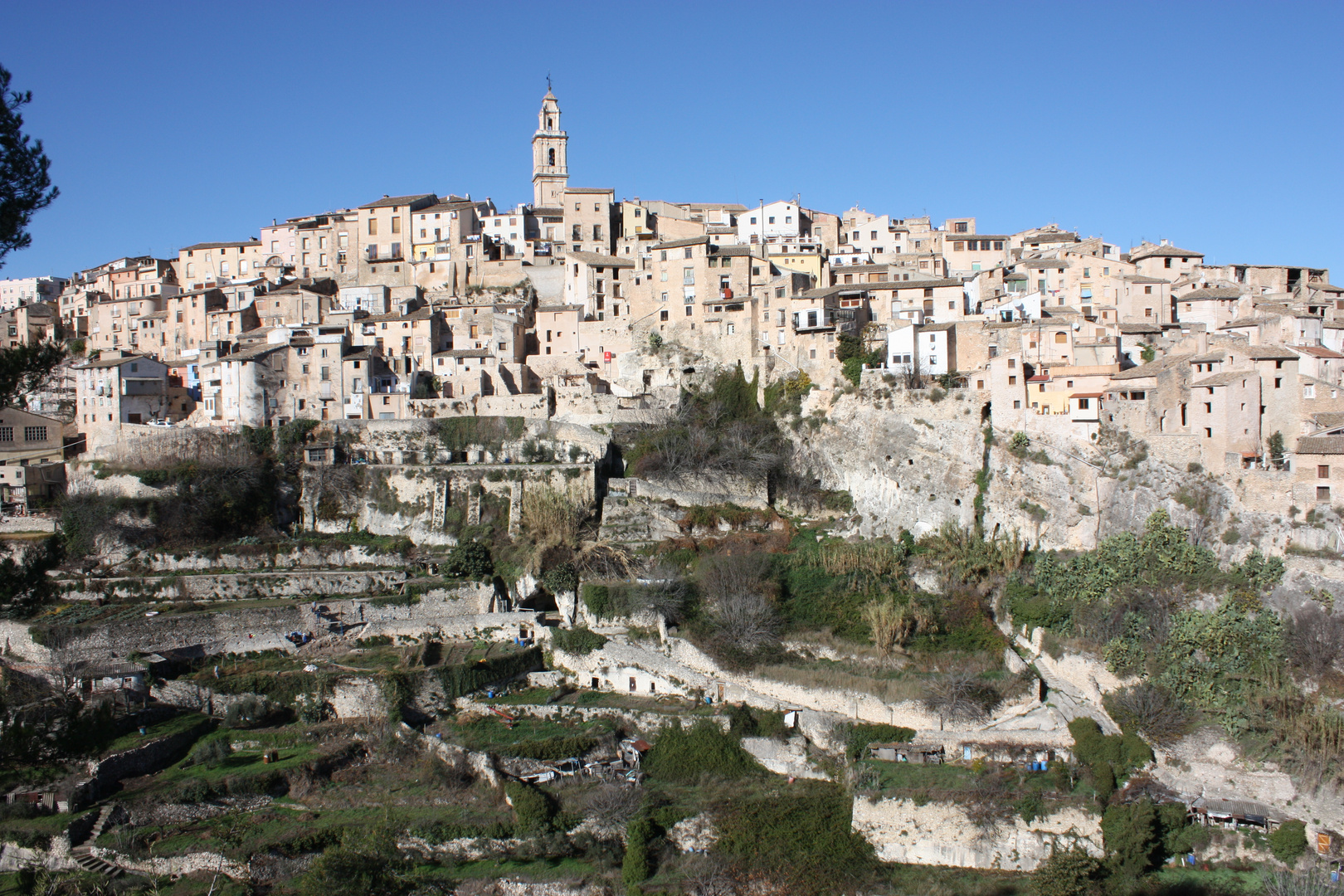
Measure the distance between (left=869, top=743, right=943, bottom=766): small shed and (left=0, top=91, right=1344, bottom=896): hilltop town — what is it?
0.13 meters

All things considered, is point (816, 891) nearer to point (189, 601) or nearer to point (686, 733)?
point (686, 733)

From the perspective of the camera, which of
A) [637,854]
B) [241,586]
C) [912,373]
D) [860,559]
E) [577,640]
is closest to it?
[637,854]

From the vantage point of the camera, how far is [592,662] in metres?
30.7

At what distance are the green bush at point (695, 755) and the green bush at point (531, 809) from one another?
9.84ft

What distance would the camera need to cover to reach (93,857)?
24266mm

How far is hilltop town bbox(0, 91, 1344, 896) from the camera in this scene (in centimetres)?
2406

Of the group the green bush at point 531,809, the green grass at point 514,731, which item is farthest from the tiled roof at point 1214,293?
the green bush at point 531,809

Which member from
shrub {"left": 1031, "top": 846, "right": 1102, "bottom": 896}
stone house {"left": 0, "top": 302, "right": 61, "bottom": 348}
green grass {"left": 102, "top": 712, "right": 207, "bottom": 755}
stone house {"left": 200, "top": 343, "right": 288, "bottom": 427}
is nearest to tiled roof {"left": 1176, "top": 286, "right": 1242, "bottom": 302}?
shrub {"left": 1031, "top": 846, "right": 1102, "bottom": 896}

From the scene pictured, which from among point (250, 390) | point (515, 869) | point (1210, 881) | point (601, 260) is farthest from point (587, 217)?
point (1210, 881)

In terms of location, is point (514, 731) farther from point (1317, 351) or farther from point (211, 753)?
point (1317, 351)

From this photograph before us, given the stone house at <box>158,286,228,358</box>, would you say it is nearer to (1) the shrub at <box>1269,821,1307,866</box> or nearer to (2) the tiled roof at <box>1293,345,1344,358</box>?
(2) the tiled roof at <box>1293,345,1344,358</box>

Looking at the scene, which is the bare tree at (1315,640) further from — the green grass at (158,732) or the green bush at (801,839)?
the green grass at (158,732)

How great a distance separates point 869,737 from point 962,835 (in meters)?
3.73

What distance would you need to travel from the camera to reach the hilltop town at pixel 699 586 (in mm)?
24062
